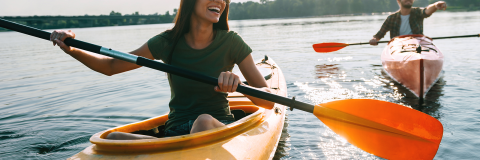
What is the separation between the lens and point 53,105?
6.21m

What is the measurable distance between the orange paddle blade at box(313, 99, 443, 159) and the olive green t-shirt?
0.78 metres

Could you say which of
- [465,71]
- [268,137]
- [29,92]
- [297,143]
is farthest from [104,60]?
[465,71]

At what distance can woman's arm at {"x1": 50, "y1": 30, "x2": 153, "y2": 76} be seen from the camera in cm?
226

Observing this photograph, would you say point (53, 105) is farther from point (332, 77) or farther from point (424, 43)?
point (424, 43)

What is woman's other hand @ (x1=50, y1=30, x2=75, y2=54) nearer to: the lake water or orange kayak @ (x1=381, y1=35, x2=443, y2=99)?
the lake water

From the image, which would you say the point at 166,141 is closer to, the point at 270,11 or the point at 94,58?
the point at 94,58

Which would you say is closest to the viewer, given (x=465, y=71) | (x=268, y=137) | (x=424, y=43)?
(x=268, y=137)

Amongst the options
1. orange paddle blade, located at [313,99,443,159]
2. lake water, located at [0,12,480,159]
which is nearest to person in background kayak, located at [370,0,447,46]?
lake water, located at [0,12,480,159]

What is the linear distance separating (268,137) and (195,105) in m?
0.83

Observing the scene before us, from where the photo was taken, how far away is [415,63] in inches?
206

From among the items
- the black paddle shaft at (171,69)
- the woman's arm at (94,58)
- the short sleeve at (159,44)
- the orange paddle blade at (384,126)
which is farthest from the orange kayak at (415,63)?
the woman's arm at (94,58)

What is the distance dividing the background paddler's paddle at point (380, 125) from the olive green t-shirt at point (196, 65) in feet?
1.52

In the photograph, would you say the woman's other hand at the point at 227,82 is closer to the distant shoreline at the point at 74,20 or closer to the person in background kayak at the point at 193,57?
the person in background kayak at the point at 193,57

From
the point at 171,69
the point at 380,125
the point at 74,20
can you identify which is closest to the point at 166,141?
the point at 171,69
